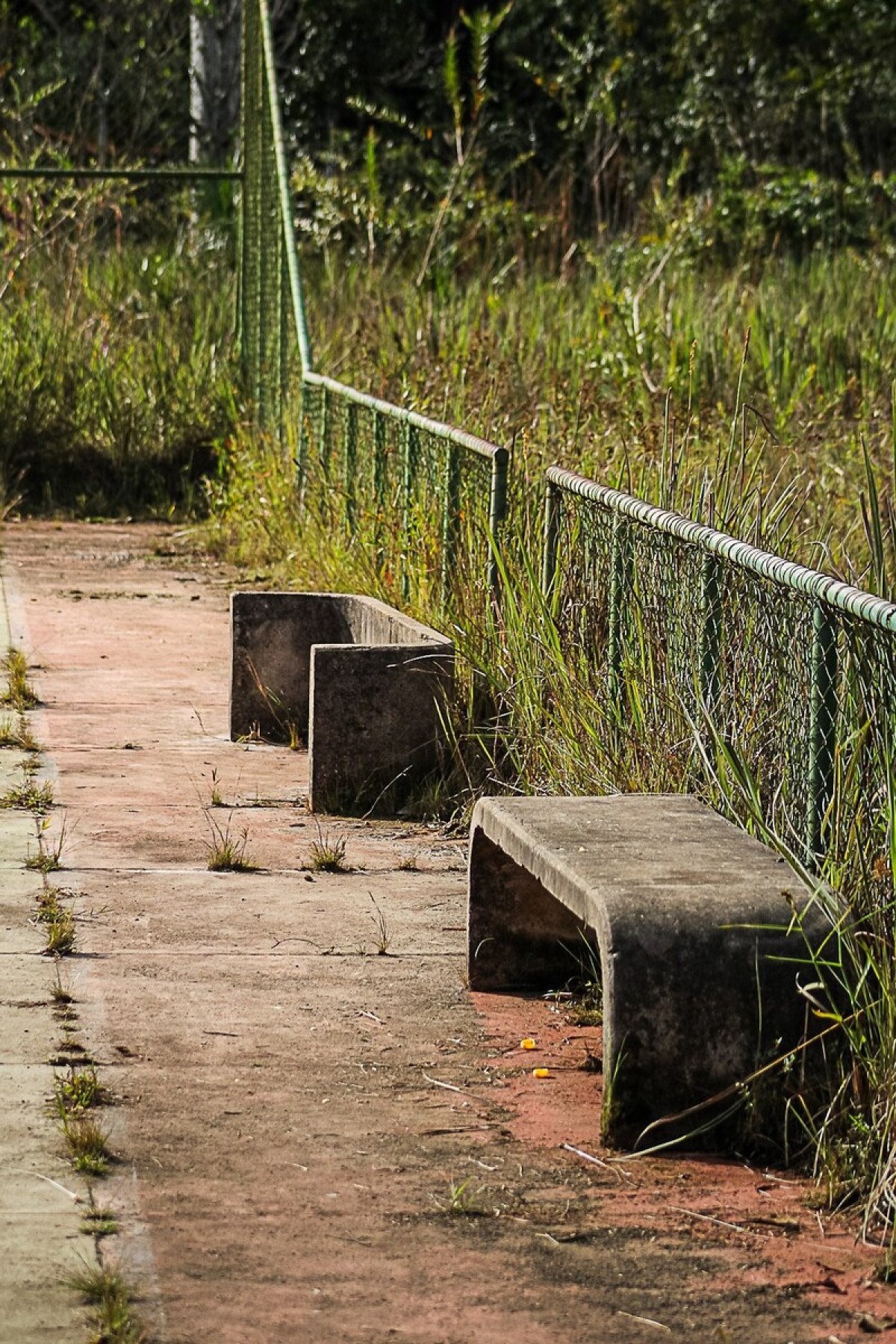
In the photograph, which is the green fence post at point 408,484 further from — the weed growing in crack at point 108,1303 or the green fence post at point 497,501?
the weed growing in crack at point 108,1303

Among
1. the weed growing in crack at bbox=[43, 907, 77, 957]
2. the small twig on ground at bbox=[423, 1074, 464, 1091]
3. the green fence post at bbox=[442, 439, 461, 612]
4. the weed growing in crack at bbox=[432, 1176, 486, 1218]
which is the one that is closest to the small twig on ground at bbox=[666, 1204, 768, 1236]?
the weed growing in crack at bbox=[432, 1176, 486, 1218]

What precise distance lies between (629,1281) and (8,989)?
1843 mm

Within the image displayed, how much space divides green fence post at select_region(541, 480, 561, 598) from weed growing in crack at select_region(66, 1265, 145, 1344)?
11.5 feet

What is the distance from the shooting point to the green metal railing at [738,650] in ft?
14.3

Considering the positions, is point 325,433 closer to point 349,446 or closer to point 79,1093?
point 349,446

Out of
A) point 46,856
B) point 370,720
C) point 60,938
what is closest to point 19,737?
point 370,720

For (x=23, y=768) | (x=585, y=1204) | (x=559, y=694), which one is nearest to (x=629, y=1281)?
(x=585, y=1204)

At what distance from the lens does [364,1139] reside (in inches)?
160

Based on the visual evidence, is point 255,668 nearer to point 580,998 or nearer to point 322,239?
point 580,998

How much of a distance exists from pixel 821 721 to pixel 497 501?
2.86 metres

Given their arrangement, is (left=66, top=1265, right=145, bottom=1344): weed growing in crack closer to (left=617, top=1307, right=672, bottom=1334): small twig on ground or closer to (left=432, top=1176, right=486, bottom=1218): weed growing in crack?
(left=432, top=1176, right=486, bottom=1218): weed growing in crack

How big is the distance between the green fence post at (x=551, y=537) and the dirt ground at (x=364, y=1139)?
2.79ft

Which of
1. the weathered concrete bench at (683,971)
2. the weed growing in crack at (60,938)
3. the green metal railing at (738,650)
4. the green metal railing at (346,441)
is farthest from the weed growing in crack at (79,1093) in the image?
the green metal railing at (346,441)

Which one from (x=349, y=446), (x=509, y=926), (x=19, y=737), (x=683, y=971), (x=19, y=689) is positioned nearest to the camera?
(x=683, y=971)
